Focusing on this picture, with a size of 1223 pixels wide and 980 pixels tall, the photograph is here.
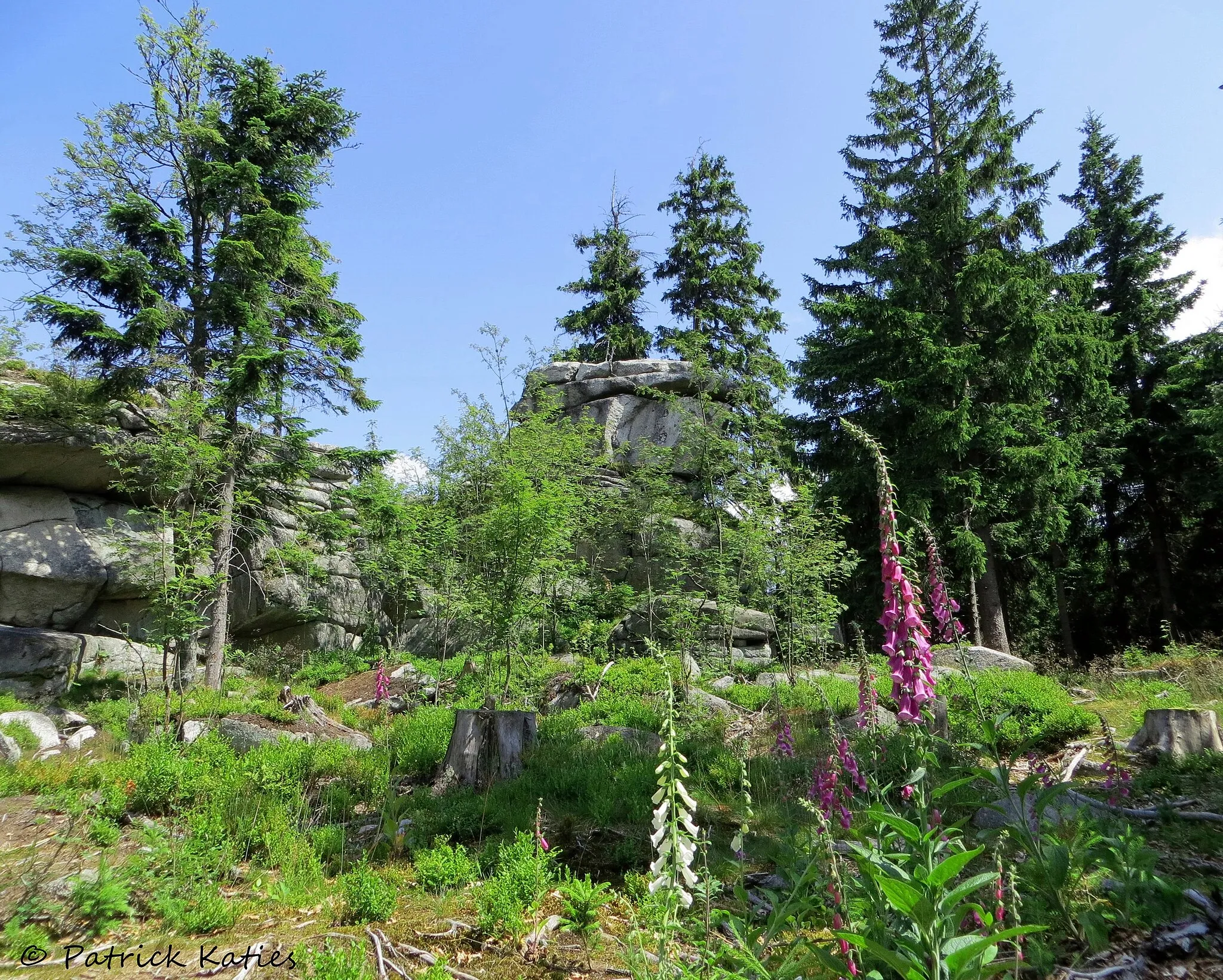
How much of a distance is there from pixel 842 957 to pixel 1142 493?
68.2ft

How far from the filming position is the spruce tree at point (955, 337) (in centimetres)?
1315

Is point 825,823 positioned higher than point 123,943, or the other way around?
point 825,823

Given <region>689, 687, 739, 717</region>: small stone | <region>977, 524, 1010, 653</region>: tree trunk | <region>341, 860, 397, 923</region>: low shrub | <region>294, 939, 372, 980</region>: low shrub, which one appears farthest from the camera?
<region>977, 524, 1010, 653</region>: tree trunk

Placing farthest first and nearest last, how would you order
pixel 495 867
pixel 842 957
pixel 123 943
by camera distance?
pixel 495 867
pixel 123 943
pixel 842 957

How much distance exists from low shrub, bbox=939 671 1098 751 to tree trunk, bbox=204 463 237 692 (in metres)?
10.8

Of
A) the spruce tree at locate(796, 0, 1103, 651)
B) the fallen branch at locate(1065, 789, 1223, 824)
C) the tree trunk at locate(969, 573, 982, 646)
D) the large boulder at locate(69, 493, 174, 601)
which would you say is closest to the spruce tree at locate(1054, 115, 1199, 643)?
the spruce tree at locate(796, 0, 1103, 651)

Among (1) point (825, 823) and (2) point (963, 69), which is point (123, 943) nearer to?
(1) point (825, 823)

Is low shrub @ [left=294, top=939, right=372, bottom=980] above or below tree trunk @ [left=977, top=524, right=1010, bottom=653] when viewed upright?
below

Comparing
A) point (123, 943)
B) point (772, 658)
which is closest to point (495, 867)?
point (123, 943)

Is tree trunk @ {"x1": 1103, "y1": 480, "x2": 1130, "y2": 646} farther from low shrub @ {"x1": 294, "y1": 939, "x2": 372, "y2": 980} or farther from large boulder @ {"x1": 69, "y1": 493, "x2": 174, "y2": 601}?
large boulder @ {"x1": 69, "y1": 493, "x2": 174, "y2": 601}

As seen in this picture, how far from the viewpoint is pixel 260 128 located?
13.7 m

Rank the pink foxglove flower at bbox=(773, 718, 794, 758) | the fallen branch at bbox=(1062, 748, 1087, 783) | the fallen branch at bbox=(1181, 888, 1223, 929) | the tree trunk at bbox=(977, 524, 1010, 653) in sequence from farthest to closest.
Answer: the tree trunk at bbox=(977, 524, 1010, 653)
the fallen branch at bbox=(1062, 748, 1087, 783)
the pink foxglove flower at bbox=(773, 718, 794, 758)
the fallen branch at bbox=(1181, 888, 1223, 929)

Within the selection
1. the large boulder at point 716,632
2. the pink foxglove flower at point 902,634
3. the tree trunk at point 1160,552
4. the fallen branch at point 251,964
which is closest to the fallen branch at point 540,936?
the fallen branch at point 251,964

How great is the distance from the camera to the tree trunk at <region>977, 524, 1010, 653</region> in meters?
13.1
